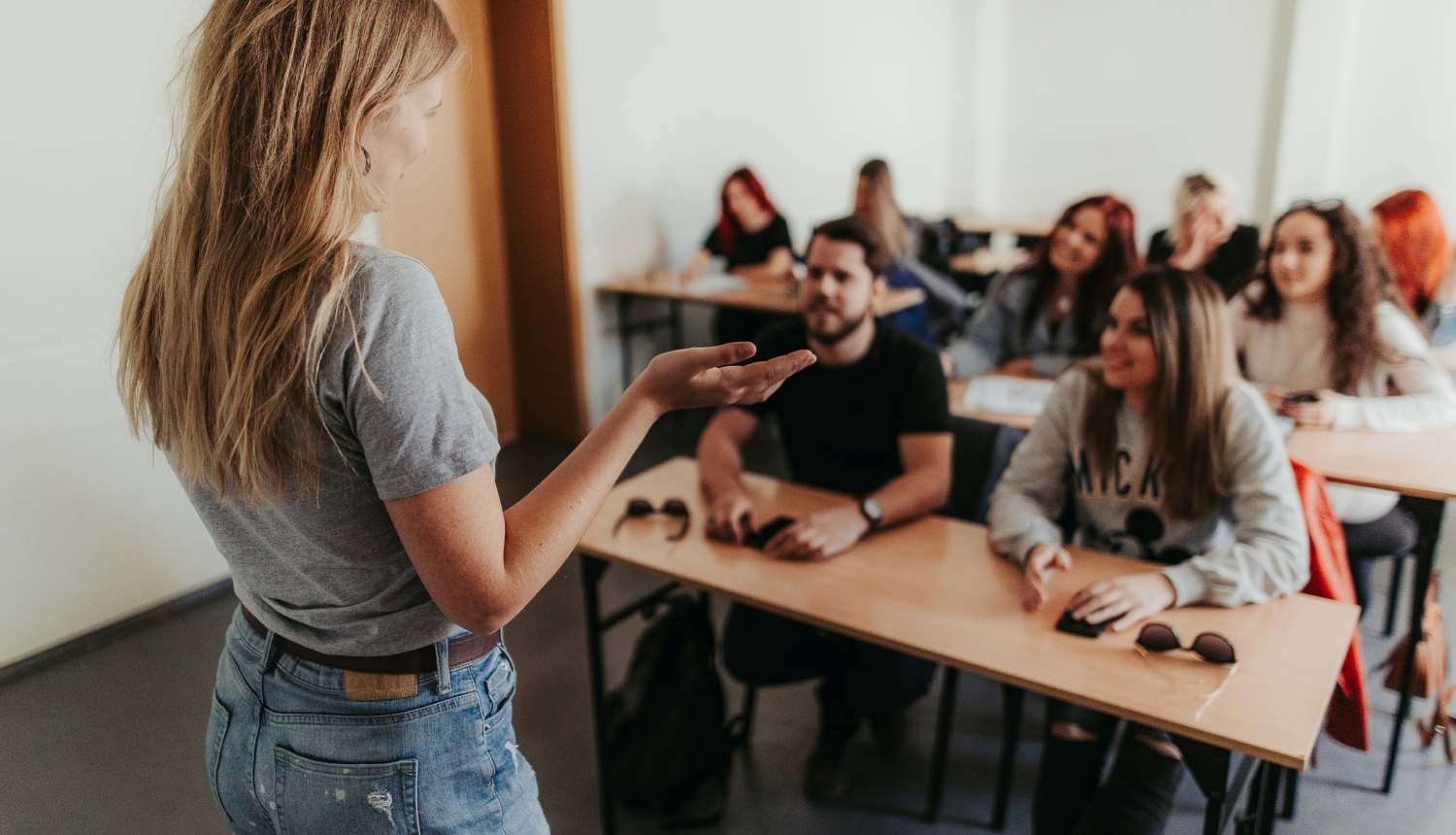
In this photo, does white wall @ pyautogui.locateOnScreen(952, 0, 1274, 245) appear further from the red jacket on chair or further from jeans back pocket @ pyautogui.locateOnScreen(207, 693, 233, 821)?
jeans back pocket @ pyautogui.locateOnScreen(207, 693, 233, 821)

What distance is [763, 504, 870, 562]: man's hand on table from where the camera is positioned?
1.62 m

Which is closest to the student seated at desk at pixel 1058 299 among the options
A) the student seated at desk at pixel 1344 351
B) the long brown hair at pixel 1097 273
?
the long brown hair at pixel 1097 273

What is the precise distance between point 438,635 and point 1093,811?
111cm

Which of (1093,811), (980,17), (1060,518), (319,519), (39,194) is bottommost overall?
(1093,811)

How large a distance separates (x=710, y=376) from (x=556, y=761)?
5.19 feet

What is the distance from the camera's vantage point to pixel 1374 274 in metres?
2.30

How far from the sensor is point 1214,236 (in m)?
3.61

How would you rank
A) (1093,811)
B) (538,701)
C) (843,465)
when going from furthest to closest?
(538,701), (843,465), (1093,811)

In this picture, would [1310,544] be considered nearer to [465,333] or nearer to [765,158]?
[465,333]

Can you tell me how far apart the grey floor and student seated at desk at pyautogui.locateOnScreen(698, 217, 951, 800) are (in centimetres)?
11

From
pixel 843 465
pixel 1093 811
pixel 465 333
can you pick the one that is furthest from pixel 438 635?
Result: pixel 465 333

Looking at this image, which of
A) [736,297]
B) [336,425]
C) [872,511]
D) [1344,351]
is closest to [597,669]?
[872,511]

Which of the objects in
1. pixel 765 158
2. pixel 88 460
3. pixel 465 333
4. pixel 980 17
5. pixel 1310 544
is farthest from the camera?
pixel 980 17

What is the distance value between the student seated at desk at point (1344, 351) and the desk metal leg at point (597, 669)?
5.67ft
